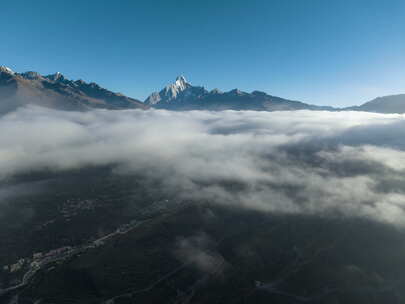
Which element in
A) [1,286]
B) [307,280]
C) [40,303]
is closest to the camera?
[40,303]

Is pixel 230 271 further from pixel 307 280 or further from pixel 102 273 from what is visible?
pixel 102 273

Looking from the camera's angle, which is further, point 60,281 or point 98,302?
point 60,281

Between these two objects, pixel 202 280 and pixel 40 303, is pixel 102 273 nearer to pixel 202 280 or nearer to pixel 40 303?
pixel 40 303

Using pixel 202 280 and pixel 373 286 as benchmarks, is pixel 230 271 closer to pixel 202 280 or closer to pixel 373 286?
pixel 202 280

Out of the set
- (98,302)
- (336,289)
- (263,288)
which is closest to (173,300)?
(98,302)

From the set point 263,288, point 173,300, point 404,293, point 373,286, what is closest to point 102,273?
point 173,300

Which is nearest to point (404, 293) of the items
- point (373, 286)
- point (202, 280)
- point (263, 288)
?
point (373, 286)

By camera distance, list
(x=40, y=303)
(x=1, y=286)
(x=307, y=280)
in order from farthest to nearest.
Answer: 1. (x=307, y=280)
2. (x=1, y=286)
3. (x=40, y=303)

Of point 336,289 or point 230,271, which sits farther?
point 230,271
